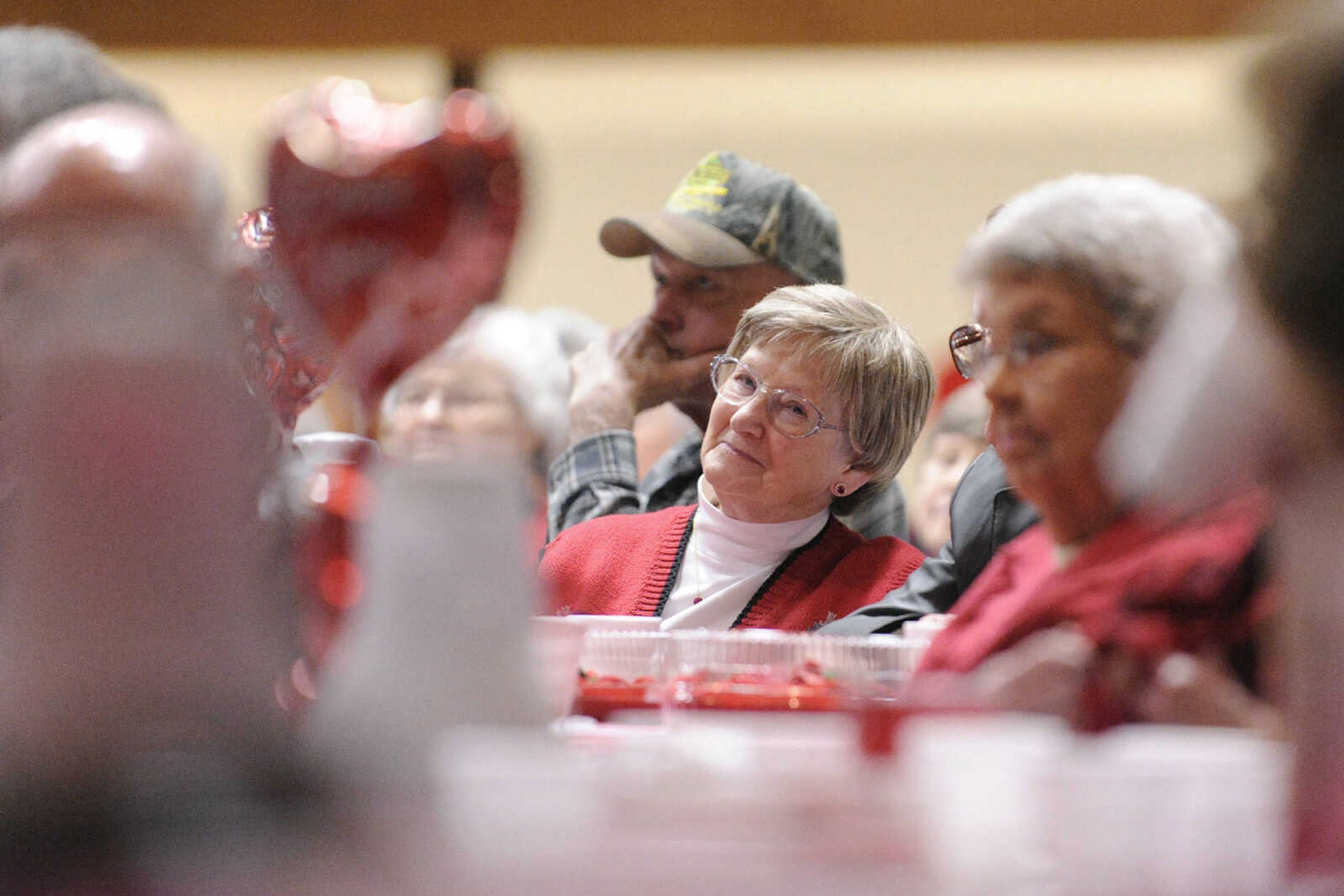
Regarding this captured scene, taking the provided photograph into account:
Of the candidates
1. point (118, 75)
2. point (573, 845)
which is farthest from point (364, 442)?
point (118, 75)

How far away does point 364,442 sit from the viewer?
55cm

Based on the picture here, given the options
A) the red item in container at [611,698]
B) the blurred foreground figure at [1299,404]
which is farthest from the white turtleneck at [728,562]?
the blurred foreground figure at [1299,404]

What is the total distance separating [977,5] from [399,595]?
6.04ft

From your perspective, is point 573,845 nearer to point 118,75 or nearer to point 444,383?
point 444,383

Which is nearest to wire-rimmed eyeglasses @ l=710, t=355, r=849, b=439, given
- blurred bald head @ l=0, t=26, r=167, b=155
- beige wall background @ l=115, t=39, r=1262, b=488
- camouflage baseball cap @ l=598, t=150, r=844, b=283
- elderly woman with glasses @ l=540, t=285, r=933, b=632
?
elderly woman with glasses @ l=540, t=285, r=933, b=632

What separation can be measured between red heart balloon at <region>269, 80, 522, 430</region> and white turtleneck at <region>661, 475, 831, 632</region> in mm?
676

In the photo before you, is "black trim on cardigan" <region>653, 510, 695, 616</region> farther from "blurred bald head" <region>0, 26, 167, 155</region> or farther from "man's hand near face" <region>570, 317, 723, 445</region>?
"blurred bald head" <region>0, 26, 167, 155</region>

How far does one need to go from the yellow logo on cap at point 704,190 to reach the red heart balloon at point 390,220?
0.85 m

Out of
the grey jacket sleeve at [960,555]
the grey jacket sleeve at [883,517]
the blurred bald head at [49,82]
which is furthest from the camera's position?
the grey jacket sleeve at [883,517]

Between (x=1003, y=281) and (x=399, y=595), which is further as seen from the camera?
(x=1003, y=281)

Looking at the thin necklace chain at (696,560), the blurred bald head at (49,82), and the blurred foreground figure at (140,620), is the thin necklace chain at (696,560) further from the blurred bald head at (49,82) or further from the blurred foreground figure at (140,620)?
the blurred foreground figure at (140,620)

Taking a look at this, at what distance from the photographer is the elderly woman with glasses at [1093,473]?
0.53m

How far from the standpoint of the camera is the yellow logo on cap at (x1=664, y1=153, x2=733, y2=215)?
1.39 metres

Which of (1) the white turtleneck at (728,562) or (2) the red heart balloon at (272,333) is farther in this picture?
(1) the white turtleneck at (728,562)
